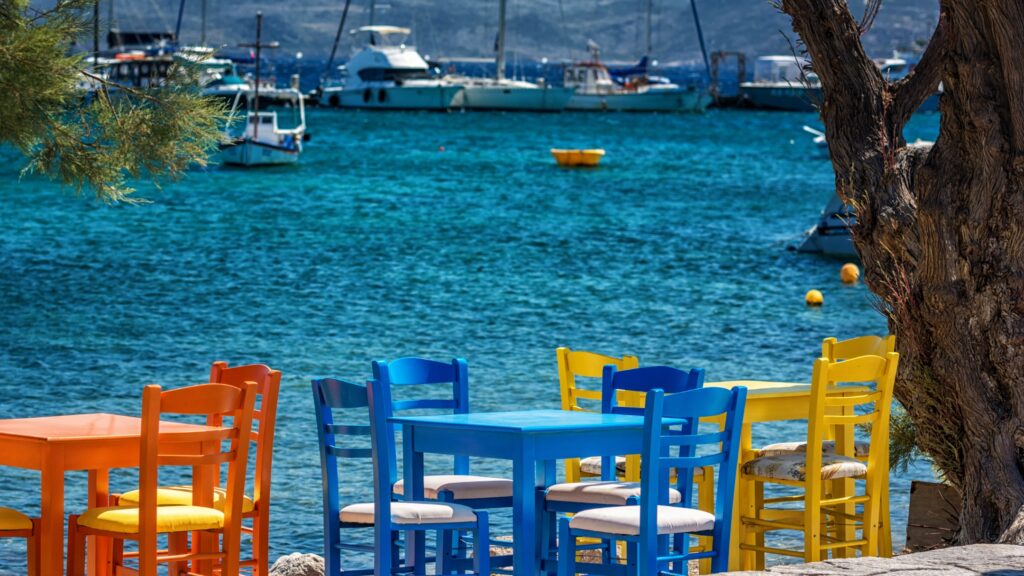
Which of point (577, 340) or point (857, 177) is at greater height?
point (857, 177)

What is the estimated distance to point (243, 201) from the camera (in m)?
37.1

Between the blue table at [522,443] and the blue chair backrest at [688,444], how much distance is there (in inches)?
5.8

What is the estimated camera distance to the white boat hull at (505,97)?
99625mm

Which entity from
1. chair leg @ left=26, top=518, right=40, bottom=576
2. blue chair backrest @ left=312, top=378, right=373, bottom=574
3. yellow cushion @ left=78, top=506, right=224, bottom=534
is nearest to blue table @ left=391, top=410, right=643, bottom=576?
blue chair backrest @ left=312, top=378, right=373, bottom=574

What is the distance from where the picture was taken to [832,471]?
20.3 ft

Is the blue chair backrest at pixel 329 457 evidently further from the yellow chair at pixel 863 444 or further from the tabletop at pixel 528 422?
the yellow chair at pixel 863 444

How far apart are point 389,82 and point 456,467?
3914 inches

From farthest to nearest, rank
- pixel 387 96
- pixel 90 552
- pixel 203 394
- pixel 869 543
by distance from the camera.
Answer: pixel 387 96
pixel 869 543
pixel 90 552
pixel 203 394

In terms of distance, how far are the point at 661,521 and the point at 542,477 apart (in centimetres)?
61

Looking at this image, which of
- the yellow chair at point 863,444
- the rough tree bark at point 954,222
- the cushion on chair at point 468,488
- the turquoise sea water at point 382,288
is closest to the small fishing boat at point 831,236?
the turquoise sea water at point 382,288

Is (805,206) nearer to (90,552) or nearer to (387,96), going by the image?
(90,552)

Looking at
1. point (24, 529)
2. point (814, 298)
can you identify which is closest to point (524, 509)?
point (24, 529)

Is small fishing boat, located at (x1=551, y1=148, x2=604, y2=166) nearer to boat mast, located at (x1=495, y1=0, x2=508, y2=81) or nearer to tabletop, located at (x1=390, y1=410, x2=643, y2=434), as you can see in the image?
boat mast, located at (x1=495, y1=0, x2=508, y2=81)

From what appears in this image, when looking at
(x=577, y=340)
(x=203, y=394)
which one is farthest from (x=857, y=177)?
(x=577, y=340)
